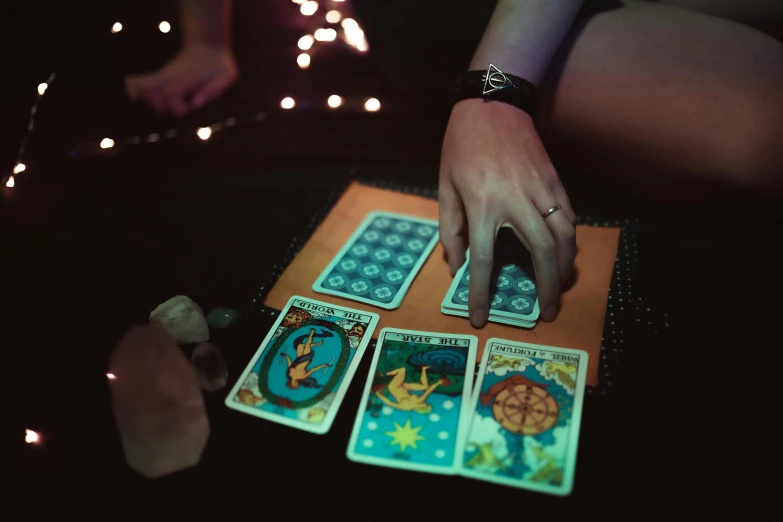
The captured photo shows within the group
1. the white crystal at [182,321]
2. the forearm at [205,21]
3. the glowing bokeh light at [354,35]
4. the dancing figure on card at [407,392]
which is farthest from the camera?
the glowing bokeh light at [354,35]

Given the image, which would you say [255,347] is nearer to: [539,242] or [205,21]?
[539,242]

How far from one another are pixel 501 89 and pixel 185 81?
1003 millimetres

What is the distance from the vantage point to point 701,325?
1.05m

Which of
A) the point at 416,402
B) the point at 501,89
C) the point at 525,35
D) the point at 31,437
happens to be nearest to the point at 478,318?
the point at 416,402

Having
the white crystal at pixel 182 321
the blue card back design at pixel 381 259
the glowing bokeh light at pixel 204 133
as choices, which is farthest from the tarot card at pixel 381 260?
the glowing bokeh light at pixel 204 133

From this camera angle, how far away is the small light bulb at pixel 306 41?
5.89 ft

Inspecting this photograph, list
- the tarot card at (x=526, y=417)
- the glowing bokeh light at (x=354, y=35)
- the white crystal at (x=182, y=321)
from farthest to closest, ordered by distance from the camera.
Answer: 1. the glowing bokeh light at (x=354, y=35)
2. the white crystal at (x=182, y=321)
3. the tarot card at (x=526, y=417)

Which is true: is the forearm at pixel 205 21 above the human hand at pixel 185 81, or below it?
above

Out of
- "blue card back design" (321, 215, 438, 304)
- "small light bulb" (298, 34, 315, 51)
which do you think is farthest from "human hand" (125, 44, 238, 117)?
"blue card back design" (321, 215, 438, 304)

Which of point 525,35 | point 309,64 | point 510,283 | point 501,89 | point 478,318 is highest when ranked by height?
point 309,64

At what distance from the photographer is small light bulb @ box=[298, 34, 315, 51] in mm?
1795

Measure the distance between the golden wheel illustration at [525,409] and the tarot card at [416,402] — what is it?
0.06 metres

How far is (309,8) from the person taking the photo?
5.64ft

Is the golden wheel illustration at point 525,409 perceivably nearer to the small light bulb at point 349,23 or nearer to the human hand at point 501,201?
the human hand at point 501,201
